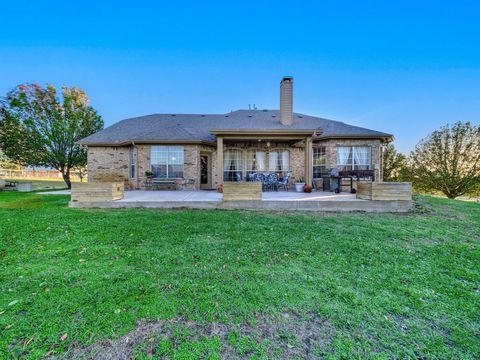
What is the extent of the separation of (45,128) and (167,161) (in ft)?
32.9

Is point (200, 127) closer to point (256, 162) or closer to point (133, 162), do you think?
point (256, 162)

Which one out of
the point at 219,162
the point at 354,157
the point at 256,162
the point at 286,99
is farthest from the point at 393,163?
the point at 219,162

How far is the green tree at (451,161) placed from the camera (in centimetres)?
1662

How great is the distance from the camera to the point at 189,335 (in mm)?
1912

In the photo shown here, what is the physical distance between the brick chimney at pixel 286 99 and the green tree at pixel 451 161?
1361 cm

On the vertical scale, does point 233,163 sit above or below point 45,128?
below

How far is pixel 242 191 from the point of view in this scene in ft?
23.4

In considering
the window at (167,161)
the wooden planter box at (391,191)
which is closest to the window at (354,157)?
the wooden planter box at (391,191)

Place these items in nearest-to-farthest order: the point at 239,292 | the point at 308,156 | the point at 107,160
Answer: the point at 239,292
the point at 308,156
the point at 107,160

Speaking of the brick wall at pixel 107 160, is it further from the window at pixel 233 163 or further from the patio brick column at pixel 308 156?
the patio brick column at pixel 308 156

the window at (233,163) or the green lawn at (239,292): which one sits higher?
the window at (233,163)

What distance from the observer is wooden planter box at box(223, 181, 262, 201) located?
711 cm

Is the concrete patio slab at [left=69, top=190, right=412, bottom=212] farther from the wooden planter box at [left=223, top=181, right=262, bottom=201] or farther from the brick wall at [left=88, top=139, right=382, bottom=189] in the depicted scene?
the brick wall at [left=88, top=139, right=382, bottom=189]

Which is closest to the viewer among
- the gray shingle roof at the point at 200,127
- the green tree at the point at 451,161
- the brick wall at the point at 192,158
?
→ the gray shingle roof at the point at 200,127
